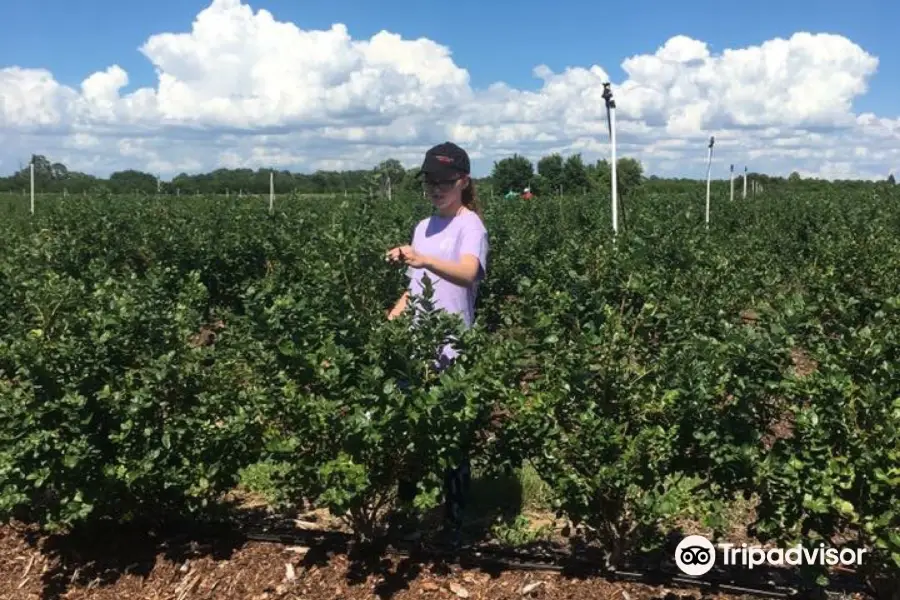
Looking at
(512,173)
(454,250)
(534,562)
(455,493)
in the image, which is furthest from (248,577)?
(512,173)

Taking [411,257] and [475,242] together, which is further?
[475,242]

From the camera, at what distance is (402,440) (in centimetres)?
287

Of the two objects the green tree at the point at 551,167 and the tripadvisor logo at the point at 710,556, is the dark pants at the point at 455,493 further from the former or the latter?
the green tree at the point at 551,167

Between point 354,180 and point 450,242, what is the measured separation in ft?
2.88

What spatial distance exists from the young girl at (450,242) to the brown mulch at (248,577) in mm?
341

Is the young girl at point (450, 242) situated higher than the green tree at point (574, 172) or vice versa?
the green tree at point (574, 172)

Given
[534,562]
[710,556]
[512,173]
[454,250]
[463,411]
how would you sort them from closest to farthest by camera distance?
[463,411], [710,556], [534,562], [454,250], [512,173]

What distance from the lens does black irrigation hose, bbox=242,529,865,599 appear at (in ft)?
9.83

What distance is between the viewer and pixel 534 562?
326cm

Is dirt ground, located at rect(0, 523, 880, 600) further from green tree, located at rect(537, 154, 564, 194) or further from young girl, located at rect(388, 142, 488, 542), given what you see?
green tree, located at rect(537, 154, 564, 194)

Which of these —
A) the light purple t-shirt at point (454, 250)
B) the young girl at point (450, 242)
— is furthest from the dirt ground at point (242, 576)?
the light purple t-shirt at point (454, 250)

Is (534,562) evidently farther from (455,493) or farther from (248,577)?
(248,577)

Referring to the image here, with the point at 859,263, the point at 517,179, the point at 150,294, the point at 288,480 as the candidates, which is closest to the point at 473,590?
the point at 288,480

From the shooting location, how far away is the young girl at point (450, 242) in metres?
3.26
